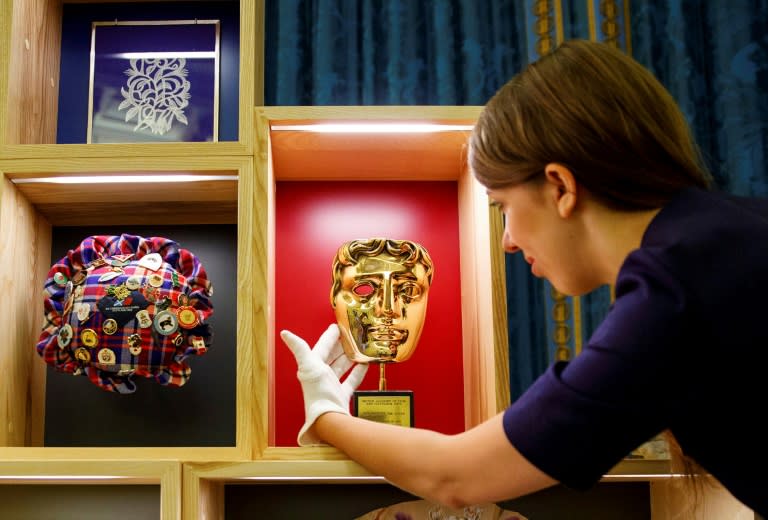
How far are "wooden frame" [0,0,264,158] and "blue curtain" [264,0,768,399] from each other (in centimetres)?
22

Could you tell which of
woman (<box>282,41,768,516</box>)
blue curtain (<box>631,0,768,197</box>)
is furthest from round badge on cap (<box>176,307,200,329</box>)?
blue curtain (<box>631,0,768,197</box>)

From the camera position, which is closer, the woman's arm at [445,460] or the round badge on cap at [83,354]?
the woman's arm at [445,460]

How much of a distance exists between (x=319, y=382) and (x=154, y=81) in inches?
30.3

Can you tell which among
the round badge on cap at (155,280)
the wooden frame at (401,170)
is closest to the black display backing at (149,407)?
the wooden frame at (401,170)

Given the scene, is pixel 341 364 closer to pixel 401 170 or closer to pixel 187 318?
pixel 187 318

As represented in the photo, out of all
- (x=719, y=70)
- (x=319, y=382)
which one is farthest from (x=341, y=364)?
(x=719, y=70)

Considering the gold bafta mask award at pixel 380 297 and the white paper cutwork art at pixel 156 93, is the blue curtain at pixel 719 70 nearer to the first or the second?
the gold bafta mask award at pixel 380 297

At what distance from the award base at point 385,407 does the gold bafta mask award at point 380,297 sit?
7 centimetres

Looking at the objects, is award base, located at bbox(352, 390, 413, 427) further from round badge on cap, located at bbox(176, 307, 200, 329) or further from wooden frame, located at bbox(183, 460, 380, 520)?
round badge on cap, located at bbox(176, 307, 200, 329)

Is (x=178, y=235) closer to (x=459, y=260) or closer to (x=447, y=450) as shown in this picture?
(x=459, y=260)

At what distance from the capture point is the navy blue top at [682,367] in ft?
2.60

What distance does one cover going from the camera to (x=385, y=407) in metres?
1.44

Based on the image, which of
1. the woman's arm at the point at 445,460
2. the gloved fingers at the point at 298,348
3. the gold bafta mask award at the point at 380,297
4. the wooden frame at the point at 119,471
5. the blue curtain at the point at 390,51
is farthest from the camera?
the blue curtain at the point at 390,51

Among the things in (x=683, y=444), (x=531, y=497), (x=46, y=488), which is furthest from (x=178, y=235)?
(x=683, y=444)
